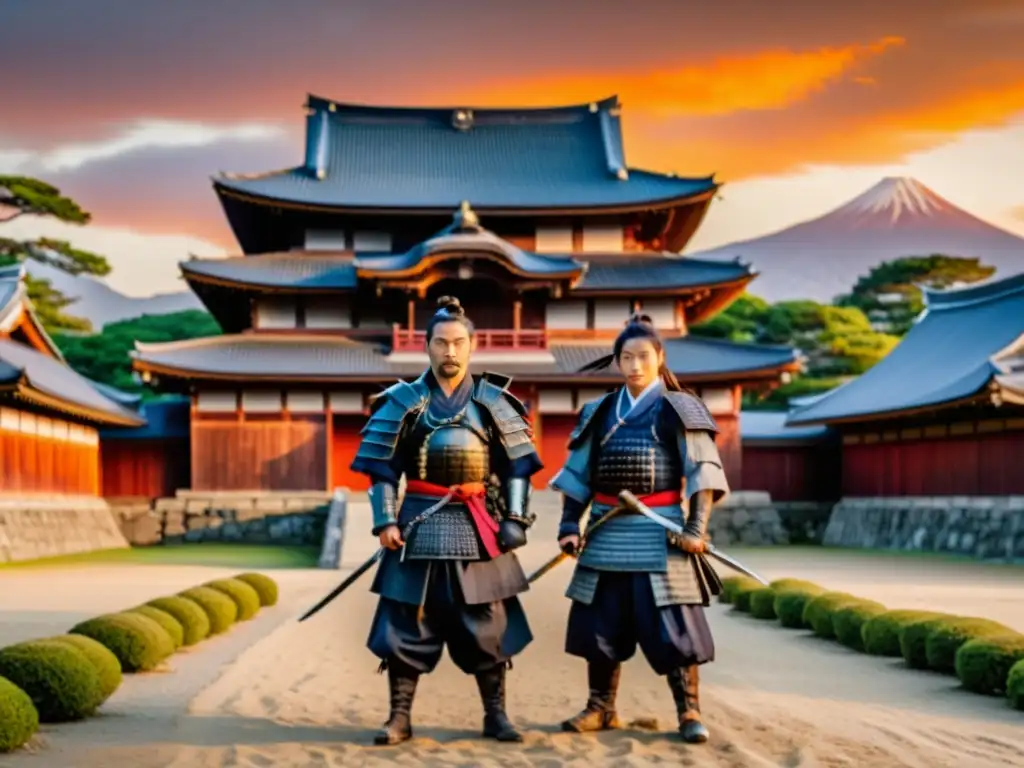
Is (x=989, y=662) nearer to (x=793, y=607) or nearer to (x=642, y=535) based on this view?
(x=642, y=535)

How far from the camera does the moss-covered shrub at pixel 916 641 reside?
9578 millimetres

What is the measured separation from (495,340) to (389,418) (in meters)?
22.7

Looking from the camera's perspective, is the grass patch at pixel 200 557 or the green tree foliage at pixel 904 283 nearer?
the grass patch at pixel 200 557

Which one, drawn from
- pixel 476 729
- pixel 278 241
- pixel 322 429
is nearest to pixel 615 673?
pixel 476 729

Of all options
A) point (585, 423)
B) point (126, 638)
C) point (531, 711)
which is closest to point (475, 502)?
point (585, 423)

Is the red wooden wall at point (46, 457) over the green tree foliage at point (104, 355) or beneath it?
beneath

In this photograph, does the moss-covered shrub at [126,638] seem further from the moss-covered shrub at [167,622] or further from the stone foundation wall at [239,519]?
the stone foundation wall at [239,519]

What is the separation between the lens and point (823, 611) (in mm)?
11680

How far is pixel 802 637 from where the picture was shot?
38.8 feet

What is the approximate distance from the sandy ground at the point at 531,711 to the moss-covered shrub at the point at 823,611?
263 millimetres

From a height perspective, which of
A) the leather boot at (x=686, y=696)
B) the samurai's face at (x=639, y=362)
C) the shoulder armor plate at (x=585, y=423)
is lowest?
the leather boot at (x=686, y=696)

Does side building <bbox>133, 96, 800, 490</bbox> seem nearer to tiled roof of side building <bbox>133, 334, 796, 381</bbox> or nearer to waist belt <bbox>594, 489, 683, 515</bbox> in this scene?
tiled roof of side building <bbox>133, 334, 796, 381</bbox>

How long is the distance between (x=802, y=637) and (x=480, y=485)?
20.1 ft

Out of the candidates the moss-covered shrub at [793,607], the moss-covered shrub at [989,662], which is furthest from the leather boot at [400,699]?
the moss-covered shrub at [793,607]
